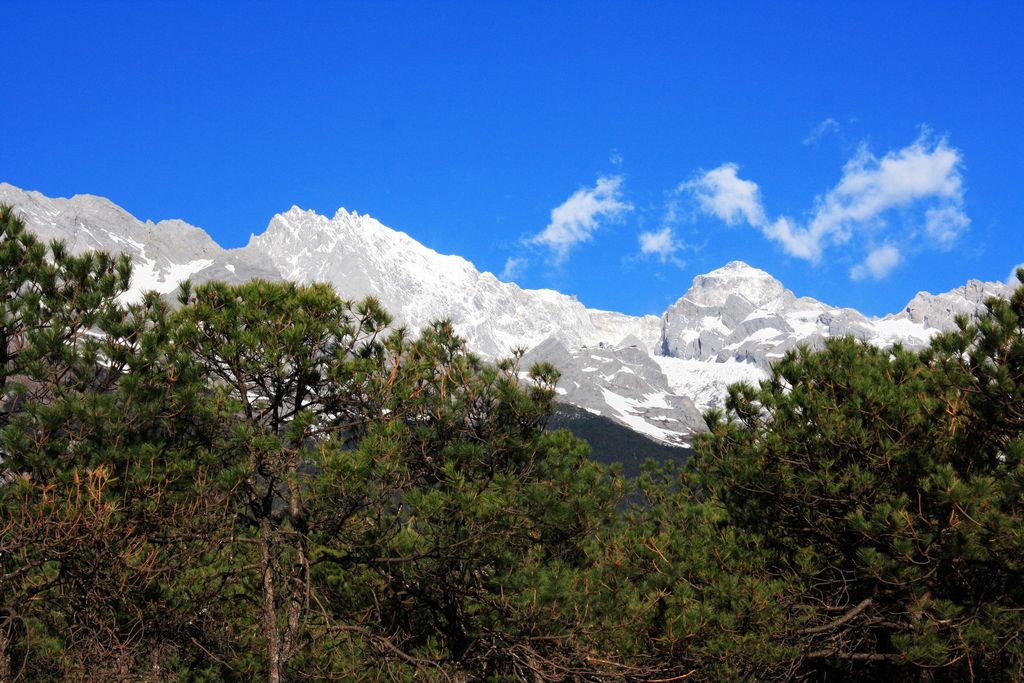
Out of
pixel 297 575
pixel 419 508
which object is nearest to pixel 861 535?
pixel 419 508

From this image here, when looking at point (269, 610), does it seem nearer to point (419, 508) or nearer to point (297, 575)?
point (297, 575)

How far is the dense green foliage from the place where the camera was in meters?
9.37

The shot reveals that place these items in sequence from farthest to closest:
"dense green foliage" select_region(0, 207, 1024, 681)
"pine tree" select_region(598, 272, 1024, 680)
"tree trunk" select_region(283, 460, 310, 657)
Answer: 1. "tree trunk" select_region(283, 460, 310, 657)
2. "pine tree" select_region(598, 272, 1024, 680)
3. "dense green foliage" select_region(0, 207, 1024, 681)

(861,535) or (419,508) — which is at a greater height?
(861,535)

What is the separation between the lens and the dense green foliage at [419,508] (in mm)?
9367

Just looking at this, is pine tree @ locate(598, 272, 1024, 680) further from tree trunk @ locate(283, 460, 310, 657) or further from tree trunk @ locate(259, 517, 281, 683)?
tree trunk @ locate(259, 517, 281, 683)

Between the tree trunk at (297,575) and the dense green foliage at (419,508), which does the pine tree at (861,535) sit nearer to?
the dense green foliage at (419,508)

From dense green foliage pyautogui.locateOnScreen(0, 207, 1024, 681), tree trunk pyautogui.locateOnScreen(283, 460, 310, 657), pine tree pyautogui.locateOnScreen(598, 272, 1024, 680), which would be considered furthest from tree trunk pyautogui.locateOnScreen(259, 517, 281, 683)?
pine tree pyautogui.locateOnScreen(598, 272, 1024, 680)

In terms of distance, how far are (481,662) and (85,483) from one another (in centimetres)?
519

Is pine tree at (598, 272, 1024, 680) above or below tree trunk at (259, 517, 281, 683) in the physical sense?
above

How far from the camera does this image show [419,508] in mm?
9703

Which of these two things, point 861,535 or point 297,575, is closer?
point 297,575

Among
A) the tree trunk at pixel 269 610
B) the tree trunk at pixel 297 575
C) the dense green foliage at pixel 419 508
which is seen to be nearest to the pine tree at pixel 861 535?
the dense green foliage at pixel 419 508

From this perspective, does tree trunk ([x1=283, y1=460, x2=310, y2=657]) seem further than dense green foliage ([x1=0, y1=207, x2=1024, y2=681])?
Yes
